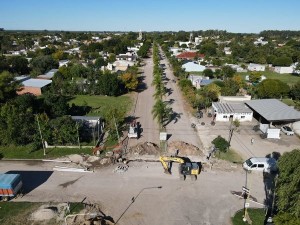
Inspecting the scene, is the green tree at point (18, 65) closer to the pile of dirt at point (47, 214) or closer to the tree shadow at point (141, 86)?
the tree shadow at point (141, 86)

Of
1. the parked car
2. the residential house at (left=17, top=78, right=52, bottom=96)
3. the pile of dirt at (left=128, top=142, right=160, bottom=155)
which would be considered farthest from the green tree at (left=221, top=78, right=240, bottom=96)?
the residential house at (left=17, top=78, right=52, bottom=96)

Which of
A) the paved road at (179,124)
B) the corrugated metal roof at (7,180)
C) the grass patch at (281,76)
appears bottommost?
the paved road at (179,124)

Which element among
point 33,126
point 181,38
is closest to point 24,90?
point 33,126

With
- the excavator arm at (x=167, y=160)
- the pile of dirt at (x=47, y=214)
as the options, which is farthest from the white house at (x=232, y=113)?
the pile of dirt at (x=47, y=214)

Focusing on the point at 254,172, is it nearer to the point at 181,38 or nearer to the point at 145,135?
the point at 145,135

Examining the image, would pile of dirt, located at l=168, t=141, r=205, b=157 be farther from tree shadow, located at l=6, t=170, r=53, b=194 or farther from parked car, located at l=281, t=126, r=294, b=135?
parked car, located at l=281, t=126, r=294, b=135

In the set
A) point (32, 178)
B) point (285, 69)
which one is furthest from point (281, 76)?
point (32, 178)

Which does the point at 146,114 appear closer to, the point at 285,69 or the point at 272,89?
the point at 272,89
